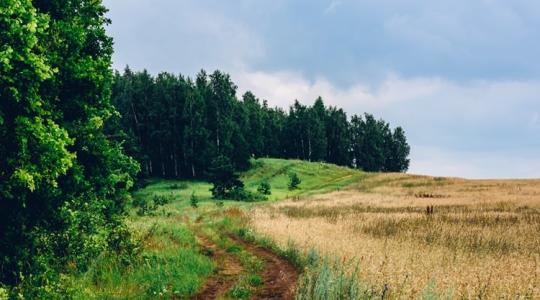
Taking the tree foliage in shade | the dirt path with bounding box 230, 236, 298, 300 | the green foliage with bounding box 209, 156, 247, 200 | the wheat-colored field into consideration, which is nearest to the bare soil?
the dirt path with bounding box 230, 236, 298, 300

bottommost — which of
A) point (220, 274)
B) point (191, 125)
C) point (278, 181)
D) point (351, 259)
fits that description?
point (220, 274)

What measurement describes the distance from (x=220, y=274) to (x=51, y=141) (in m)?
6.63

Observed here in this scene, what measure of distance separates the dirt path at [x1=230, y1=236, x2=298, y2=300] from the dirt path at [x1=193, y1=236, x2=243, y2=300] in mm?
932

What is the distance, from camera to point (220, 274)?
14.7 metres

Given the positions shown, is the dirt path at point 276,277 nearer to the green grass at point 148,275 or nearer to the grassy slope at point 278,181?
the green grass at point 148,275

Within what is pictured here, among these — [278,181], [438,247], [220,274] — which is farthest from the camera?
[278,181]

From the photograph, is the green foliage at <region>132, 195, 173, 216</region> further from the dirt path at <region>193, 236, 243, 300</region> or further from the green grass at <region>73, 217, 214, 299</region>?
the green grass at <region>73, 217, 214, 299</region>

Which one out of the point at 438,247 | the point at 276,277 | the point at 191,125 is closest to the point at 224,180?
the point at 191,125

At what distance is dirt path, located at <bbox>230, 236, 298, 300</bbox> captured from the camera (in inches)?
467

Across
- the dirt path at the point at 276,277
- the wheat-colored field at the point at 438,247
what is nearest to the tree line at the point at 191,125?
the wheat-colored field at the point at 438,247

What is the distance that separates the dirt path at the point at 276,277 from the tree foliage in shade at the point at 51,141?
5.21 metres

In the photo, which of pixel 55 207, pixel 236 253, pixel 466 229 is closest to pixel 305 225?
pixel 236 253

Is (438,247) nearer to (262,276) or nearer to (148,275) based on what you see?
(262,276)

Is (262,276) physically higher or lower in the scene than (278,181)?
lower
